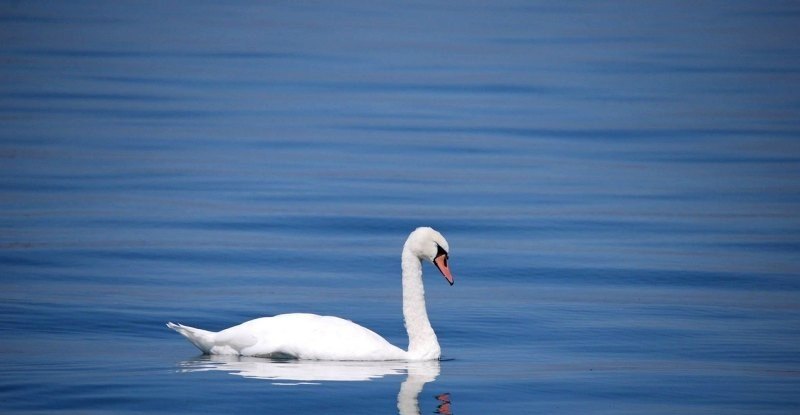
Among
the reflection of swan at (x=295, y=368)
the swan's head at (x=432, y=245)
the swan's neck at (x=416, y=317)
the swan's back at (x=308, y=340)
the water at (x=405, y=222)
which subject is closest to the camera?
the reflection of swan at (x=295, y=368)

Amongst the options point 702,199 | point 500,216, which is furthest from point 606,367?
point 702,199

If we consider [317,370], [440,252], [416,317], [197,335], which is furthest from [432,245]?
[197,335]

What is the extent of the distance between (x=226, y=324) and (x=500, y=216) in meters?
8.21

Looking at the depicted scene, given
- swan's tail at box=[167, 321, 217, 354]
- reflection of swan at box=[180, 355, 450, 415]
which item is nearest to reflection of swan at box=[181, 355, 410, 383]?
reflection of swan at box=[180, 355, 450, 415]

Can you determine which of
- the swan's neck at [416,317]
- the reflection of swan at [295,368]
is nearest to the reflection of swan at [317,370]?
the reflection of swan at [295,368]

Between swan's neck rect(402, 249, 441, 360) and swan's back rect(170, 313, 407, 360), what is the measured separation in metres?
0.38

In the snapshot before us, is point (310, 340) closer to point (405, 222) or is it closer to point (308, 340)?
point (308, 340)

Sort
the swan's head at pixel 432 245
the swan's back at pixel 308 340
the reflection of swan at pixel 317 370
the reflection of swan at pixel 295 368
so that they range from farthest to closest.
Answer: the swan's head at pixel 432 245 → the swan's back at pixel 308 340 → the reflection of swan at pixel 295 368 → the reflection of swan at pixel 317 370

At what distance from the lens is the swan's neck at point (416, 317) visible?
47.1 ft

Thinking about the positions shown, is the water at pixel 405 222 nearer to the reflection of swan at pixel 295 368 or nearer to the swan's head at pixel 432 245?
the reflection of swan at pixel 295 368

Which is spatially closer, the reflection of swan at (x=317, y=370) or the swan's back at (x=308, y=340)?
the reflection of swan at (x=317, y=370)

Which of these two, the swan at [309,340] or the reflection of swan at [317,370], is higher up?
the swan at [309,340]

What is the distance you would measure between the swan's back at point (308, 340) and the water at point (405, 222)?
0.14 meters

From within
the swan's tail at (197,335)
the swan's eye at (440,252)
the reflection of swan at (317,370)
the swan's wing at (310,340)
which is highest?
the swan's eye at (440,252)
